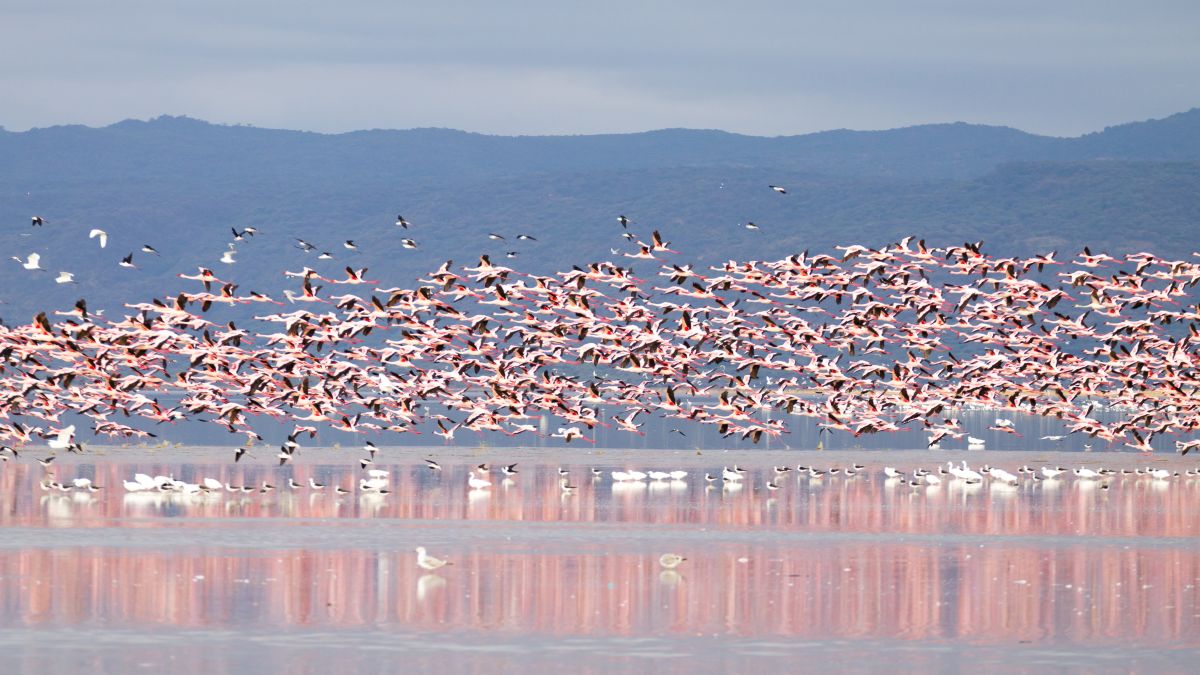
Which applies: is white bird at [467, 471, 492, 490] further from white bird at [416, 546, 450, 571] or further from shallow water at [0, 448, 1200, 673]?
white bird at [416, 546, 450, 571]

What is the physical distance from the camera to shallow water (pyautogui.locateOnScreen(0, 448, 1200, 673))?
74.8 ft

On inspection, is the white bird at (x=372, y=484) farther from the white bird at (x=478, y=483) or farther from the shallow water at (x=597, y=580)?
the white bird at (x=478, y=483)

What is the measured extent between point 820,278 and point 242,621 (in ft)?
71.5

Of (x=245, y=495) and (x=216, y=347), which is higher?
(x=216, y=347)

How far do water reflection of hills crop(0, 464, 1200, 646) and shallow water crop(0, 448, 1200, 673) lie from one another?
85 mm

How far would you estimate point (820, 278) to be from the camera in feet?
145

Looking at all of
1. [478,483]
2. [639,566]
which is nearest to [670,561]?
[639,566]

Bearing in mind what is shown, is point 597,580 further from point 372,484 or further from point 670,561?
point 372,484

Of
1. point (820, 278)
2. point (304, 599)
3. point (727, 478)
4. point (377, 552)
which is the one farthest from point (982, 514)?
point (304, 599)

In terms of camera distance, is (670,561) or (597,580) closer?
(597,580)

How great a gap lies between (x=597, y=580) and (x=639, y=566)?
6.35ft

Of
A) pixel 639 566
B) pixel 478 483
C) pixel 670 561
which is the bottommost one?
pixel 478 483

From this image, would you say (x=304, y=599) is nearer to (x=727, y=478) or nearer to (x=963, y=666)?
(x=963, y=666)

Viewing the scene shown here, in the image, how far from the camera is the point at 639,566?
102 feet
